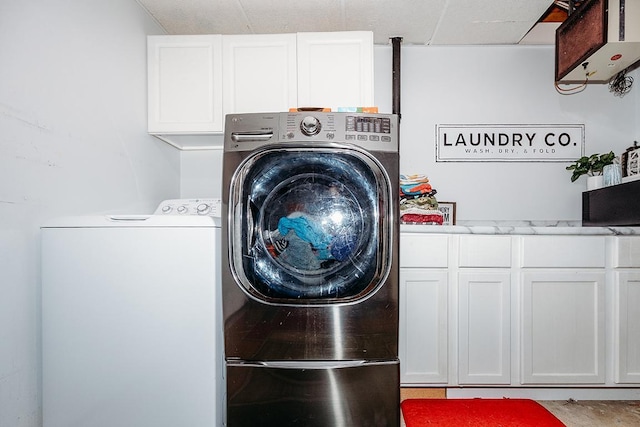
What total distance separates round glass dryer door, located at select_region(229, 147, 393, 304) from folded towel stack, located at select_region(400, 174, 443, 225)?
0.96 meters

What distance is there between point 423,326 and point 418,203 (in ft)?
2.43

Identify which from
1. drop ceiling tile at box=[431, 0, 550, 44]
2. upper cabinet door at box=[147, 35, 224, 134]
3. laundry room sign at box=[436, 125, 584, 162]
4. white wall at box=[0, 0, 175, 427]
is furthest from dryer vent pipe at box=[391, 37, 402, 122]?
white wall at box=[0, 0, 175, 427]

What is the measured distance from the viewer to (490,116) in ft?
9.41

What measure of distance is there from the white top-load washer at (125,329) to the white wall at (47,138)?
72mm

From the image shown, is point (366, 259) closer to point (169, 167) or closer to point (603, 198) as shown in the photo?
point (169, 167)

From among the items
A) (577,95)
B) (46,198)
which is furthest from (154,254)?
(577,95)

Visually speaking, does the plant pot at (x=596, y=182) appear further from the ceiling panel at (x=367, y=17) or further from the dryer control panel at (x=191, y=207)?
the dryer control panel at (x=191, y=207)

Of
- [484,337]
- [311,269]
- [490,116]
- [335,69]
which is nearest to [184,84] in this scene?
[335,69]

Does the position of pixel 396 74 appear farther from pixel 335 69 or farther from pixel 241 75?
pixel 241 75

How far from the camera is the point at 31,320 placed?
1510mm

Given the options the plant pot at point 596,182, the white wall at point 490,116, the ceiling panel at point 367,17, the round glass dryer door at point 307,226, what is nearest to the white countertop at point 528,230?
the plant pot at point 596,182

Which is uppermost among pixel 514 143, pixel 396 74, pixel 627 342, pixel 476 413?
pixel 396 74

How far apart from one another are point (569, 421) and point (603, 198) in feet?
4.53

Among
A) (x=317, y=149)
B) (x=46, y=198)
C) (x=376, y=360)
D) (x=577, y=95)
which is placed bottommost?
(x=376, y=360)
